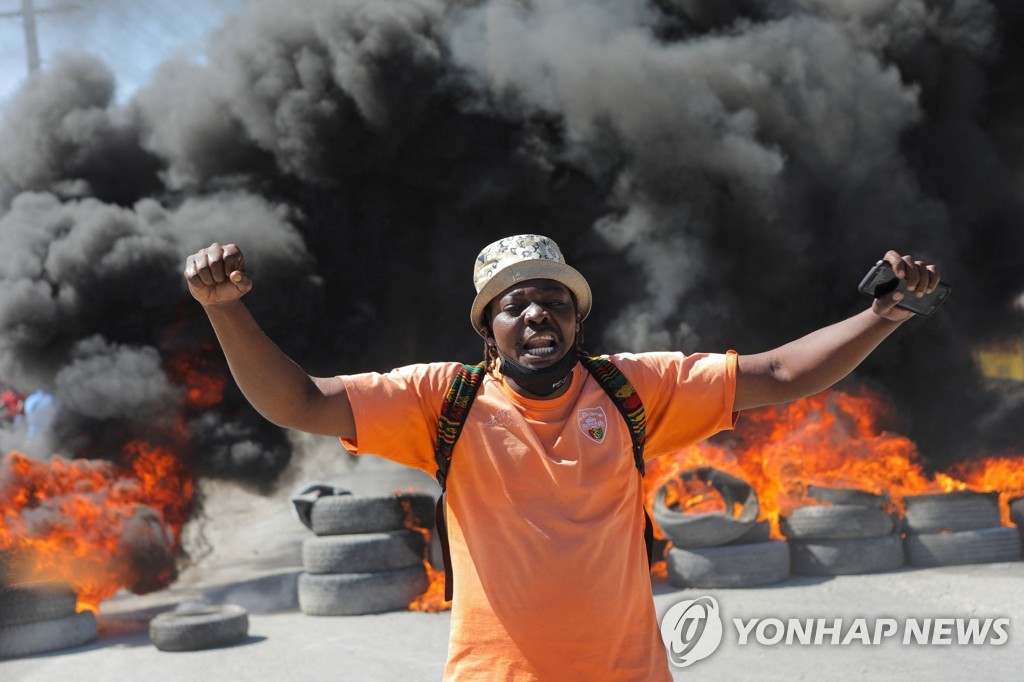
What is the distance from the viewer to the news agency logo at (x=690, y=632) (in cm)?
609

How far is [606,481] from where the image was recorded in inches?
88.4

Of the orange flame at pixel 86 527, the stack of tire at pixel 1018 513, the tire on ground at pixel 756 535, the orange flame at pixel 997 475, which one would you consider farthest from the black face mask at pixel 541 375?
the orange flame at pixel 997 475

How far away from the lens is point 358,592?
8273 mm

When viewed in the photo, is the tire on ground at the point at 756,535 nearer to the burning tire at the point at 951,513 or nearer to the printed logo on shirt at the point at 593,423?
the burning tire at the point at 951,513

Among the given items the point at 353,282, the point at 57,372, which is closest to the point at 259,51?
the point at 353,282

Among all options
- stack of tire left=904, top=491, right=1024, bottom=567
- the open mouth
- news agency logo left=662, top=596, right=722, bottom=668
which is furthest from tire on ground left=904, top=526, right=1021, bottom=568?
the open mouth

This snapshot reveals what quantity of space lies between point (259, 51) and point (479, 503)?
46.0 ft

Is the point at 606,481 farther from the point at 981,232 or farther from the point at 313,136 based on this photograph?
the point at 981,232

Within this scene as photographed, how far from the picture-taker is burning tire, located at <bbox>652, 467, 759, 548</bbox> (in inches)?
333

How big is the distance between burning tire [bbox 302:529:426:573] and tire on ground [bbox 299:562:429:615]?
0.19 feet

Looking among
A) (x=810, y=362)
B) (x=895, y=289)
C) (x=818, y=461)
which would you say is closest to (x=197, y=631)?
(x=810, y=362)

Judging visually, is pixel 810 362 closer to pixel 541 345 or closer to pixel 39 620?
pixel 541 345

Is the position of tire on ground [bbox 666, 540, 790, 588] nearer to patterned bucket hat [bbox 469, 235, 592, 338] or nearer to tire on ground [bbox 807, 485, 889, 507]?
tire on ground [bbox 807, 485, 889, 507]

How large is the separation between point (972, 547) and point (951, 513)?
1.18 feet
